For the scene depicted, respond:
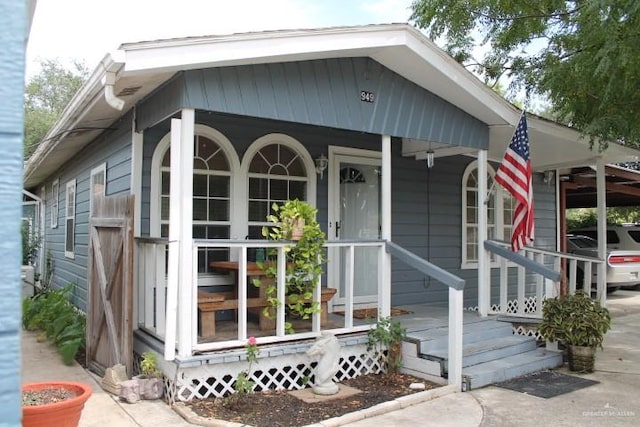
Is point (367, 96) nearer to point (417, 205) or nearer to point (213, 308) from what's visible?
point (213, 308)

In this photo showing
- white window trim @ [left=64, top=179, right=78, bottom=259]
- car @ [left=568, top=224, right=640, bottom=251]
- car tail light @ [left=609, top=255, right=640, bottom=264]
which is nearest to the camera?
white window trim @ [left=64, top=179, right=78, bottom=259]

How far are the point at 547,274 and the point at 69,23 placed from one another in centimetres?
3556

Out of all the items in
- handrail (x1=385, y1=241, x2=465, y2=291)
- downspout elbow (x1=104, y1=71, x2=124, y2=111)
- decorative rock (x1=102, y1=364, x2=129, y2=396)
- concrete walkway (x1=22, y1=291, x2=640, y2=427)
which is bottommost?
concrete walkway (x1=22, y1=291, x2=640, y2=427)

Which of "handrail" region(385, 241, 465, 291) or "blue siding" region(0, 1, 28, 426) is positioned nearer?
"blue siding" region(0, 1, 28, 426)

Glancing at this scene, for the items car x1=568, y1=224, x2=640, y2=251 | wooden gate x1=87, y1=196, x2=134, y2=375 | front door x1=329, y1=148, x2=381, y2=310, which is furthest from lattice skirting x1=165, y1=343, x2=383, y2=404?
car x1=568, y1=224, x2=640, y2=251

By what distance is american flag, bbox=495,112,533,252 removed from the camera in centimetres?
589

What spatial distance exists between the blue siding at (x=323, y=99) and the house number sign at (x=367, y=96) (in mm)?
35

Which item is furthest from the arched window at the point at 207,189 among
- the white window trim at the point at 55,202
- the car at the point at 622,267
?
the car at the point at 622,267

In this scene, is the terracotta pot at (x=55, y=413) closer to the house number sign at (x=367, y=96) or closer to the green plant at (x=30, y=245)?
the house number sign at (x=367, y=96)

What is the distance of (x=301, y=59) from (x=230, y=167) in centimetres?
168

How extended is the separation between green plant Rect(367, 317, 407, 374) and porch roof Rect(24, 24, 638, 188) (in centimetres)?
263

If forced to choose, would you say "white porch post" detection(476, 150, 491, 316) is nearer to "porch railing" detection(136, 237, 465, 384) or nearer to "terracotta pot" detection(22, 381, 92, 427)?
"porch railing" detection(136, 237, 465, 384)

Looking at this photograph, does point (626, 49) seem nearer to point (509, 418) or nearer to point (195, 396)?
point (509, 418)

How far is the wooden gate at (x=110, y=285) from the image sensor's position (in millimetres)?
4617
